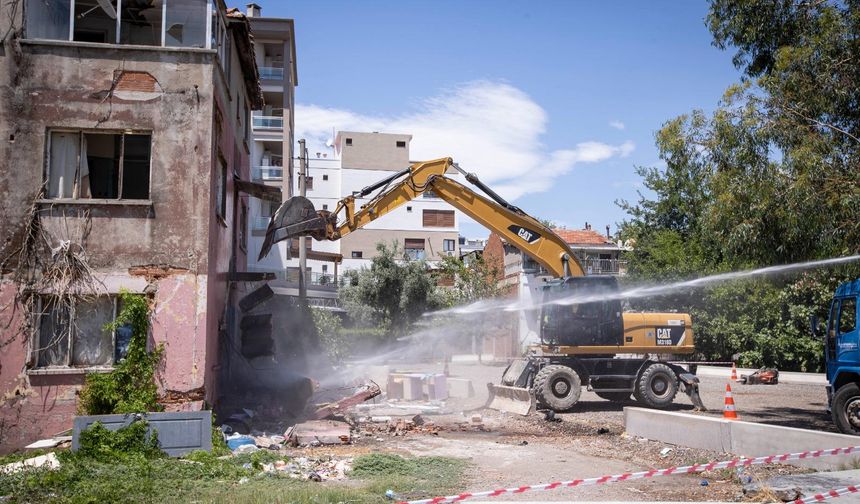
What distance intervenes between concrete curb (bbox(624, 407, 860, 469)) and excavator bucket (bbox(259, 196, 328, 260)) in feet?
23.2

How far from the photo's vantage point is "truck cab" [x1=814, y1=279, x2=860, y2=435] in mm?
11734

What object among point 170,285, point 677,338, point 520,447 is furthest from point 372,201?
point 677,338

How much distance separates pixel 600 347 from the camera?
55.8 feet

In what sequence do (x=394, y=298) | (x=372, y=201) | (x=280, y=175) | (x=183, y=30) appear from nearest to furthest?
(x=183, y=30) → (x=372, y=201) → (x=394, y=298) → (x=280, y=175)

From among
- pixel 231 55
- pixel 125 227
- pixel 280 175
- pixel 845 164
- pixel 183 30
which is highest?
pixel 280 175

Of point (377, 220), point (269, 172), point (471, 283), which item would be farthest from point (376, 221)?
point (471, 283)

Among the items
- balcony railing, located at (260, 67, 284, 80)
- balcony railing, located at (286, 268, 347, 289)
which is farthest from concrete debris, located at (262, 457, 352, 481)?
balcony railing, located at (286, 268, 347, 289)

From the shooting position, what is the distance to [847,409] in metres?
11.8

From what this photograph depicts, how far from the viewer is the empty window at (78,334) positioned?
11891 millimetres

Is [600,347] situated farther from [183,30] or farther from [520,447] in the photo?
[183,30]

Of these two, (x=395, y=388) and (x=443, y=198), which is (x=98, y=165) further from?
(x=395, y=388)

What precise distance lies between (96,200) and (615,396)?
12367 mm

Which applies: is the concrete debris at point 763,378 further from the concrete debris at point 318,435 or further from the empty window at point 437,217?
the empty window at point 437,217

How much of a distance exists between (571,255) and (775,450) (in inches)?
301
